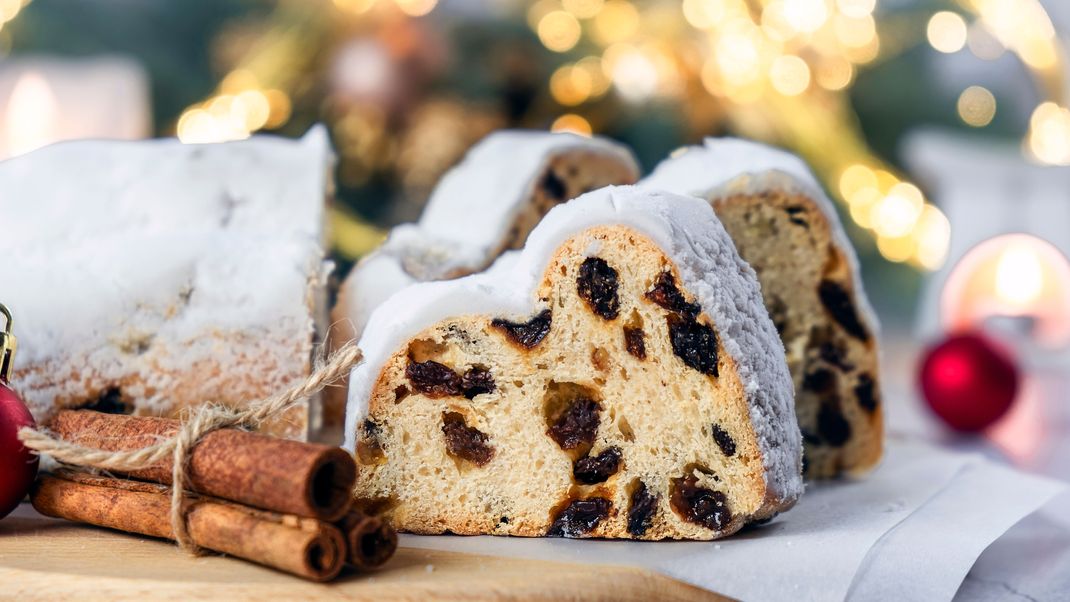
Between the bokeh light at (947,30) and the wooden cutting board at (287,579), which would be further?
the bokeh light at (947,30)

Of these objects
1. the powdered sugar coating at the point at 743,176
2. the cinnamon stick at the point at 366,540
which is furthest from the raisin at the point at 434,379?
the powdered sugar coating at the point at 743,176

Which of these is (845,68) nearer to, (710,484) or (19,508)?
(710,484)

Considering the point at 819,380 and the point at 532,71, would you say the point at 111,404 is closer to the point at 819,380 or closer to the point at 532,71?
the point at 819,380

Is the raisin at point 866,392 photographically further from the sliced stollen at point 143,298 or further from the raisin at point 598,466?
the sliced stollen at point 143,298

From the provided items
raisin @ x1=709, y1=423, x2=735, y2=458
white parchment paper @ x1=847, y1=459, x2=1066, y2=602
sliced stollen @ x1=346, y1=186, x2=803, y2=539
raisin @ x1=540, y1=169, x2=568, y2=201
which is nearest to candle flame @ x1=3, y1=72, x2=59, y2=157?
raisin @ x1=540, y1=169, x2=568, y2=201

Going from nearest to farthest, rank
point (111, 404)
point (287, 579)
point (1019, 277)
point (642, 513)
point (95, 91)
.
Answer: point (287, 579) < point (642, 513) < point (111, 404) < point (1019, 277) < point (95, 91)

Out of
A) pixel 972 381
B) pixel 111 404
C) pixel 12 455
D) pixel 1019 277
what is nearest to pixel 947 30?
pixel 1019 277
